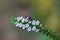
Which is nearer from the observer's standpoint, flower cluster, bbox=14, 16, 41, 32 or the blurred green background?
flower cluster, bbox=14, 16, 41, 32

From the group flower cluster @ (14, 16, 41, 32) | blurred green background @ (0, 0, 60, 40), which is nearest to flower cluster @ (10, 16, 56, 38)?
flower cluster @ (14, 16, 41, 32)

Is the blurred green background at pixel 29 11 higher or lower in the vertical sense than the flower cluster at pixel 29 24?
lower

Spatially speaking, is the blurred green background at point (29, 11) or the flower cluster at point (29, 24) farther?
the blurred green background at point (29, 11)

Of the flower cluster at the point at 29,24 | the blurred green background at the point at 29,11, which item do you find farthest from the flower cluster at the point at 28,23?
the blurred green background at the point at 29,11

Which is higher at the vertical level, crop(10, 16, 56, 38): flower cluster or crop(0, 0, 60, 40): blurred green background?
crop(10, 16, 56, 38): flower cluster

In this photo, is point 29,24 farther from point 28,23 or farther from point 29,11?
point 29,11

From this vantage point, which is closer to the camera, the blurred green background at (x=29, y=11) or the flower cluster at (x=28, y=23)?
the flower cluster at (x=28, y=23)

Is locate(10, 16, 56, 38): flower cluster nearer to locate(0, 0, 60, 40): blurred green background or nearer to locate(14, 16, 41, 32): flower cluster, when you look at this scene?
locate(14, 16, 41, 32): flower cluster

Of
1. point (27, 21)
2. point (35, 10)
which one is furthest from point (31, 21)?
point (35, 10)

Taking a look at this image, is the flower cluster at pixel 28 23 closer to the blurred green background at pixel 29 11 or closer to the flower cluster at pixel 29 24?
the flower cluster at pixel 29 24
